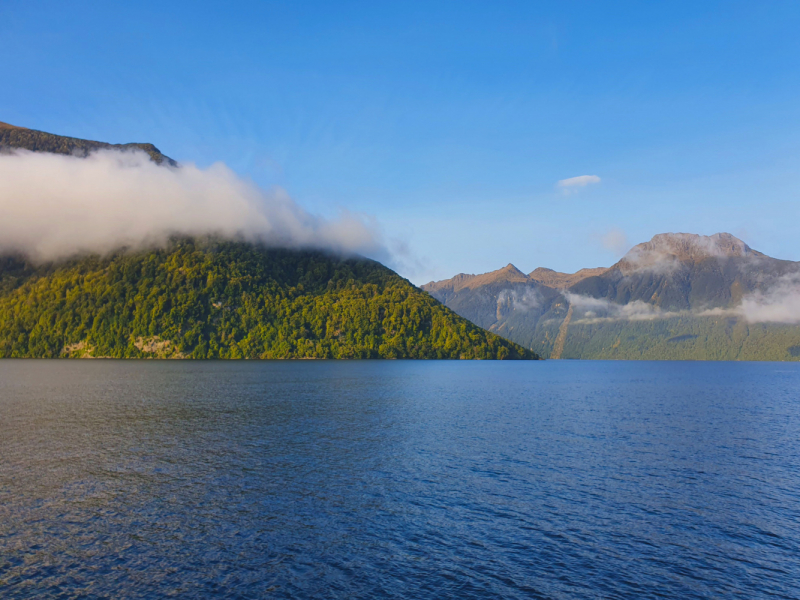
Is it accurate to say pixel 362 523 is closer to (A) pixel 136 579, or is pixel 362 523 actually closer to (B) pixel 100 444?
(A) pixel 136 579

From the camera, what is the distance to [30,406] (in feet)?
322

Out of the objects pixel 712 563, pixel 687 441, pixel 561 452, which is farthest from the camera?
pixel 687 441

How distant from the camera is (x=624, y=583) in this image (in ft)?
95.6

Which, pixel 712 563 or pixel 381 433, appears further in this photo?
pixel 381 433

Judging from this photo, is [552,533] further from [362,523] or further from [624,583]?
[362,523]

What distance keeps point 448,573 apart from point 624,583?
10512 mm

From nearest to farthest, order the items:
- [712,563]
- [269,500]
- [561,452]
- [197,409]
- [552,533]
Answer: [712,563]
[552,533]
[269,500]
[561,452]
[197,409]

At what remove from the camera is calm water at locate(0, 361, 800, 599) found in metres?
29.3

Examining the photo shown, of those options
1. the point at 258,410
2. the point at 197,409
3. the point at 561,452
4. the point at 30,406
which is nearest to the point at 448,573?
the point at 561,452

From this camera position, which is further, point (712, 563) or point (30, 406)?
point (30, 406)

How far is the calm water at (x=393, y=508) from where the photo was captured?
29.3 m

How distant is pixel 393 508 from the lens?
135 ft

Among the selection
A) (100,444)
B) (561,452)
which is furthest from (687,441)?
(100,444)

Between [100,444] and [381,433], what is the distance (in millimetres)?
38180
